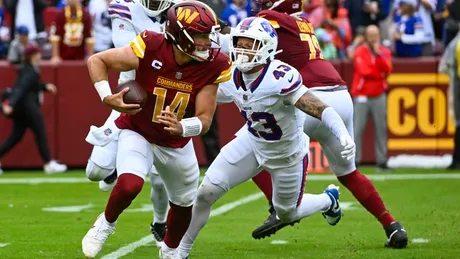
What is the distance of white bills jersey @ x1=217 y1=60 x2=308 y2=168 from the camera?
647 centimetres

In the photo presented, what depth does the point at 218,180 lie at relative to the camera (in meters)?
6.70

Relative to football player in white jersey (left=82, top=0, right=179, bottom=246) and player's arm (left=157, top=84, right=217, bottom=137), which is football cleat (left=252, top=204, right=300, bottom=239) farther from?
player's arm (left=157, top=84, right=217, bottom=137)

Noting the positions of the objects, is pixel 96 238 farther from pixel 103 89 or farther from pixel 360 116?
pixel 360 116

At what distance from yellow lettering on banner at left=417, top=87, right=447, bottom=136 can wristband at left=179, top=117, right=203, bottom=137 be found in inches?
335

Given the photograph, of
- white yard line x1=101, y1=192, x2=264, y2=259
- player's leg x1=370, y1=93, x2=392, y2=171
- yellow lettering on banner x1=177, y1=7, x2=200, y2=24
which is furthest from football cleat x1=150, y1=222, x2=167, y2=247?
player's leg x1=370, y1=93, x2=392, y2=171

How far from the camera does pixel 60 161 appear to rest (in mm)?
14242

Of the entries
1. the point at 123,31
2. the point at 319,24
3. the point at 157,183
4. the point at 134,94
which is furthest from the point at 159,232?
the point at 319,24

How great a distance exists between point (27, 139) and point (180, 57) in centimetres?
833

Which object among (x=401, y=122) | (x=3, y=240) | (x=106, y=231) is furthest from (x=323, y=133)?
(x=401, y=122)

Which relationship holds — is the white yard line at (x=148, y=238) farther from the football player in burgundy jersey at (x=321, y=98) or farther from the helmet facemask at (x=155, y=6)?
the helmet facemask at (x=155, y=6)

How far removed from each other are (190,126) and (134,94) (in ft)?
1.28

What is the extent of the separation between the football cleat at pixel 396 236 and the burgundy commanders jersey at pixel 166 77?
72.4 inches

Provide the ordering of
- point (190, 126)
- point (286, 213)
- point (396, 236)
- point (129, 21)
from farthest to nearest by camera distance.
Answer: point (129, 21) → point (396, 236) → point (286, 213) → point (190, 126)

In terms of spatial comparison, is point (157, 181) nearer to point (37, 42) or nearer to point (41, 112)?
point (41, 112)
